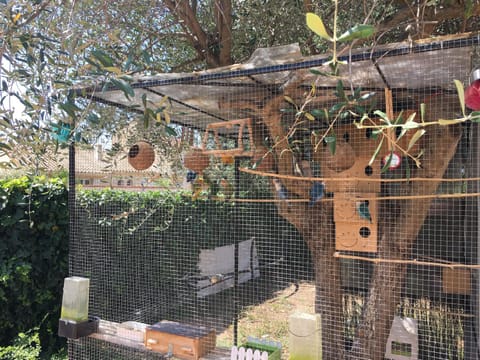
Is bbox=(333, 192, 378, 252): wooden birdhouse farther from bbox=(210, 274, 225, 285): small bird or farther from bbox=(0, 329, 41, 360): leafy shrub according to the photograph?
bbox=(0, 329, 41, 360): leafy shrub

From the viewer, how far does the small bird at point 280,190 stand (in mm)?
2736

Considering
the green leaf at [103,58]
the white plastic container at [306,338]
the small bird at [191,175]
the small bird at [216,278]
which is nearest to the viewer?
the green leaf at [103,58]

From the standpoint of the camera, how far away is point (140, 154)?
2.70 m

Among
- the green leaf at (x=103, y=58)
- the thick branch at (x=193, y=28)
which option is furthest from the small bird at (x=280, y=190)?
the green leaf at (x=103, y=58)

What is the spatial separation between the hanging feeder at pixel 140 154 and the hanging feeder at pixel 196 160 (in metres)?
0.26

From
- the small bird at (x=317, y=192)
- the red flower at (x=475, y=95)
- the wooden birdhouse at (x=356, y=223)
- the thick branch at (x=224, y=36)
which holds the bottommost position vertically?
the wooden birdhouse at (x=356, y=223)

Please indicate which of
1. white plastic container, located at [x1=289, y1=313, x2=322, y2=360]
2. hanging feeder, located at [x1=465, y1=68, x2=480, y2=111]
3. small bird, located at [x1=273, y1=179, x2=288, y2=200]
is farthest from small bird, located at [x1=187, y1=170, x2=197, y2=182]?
hanging feeder, located at [x1=465, y1=68, x2=480, y2=111]

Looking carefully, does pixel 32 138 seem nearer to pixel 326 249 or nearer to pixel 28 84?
pixel 28 84

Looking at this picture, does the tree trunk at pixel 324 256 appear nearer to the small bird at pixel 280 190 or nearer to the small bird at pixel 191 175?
the small bird at pixel 280 190

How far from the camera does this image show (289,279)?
4.35 metres

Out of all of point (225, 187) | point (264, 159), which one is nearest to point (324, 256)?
point (264, 159)

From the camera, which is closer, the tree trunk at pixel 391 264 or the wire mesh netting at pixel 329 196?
the wire mesh netting at pixel 329 196

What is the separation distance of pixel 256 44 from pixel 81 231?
2.32m

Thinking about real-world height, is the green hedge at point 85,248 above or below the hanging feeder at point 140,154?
below
